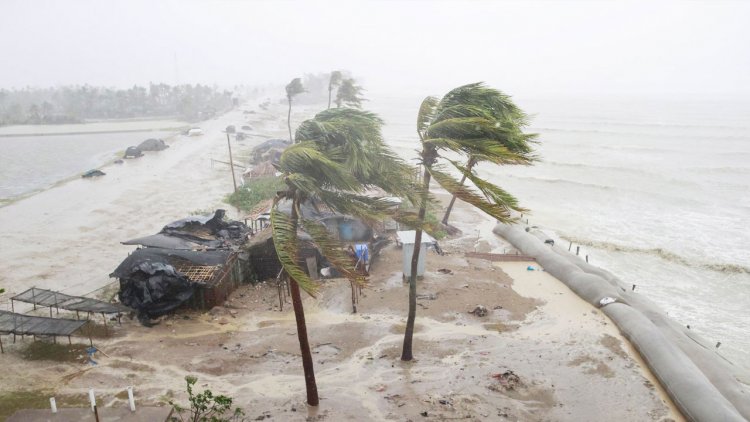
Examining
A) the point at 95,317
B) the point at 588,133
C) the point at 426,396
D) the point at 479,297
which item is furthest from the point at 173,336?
the point at 588,133

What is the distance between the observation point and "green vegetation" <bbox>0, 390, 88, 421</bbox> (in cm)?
927

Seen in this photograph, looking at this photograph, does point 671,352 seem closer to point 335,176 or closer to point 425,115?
point 425,115

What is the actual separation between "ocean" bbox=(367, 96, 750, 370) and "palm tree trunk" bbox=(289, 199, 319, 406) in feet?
26.0

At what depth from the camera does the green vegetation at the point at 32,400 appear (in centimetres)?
927

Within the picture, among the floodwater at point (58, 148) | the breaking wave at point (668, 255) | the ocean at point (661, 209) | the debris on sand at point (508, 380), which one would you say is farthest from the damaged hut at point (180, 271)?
the floodwater at point (58, 148)

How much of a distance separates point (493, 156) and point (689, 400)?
714 cm

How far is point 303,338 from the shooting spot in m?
8.86

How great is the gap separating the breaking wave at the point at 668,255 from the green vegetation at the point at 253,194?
632 inches

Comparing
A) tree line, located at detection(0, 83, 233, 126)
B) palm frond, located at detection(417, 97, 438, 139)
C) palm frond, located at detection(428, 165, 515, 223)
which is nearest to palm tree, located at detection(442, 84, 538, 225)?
palm frond, located at detection(428, 165, 515, 223)

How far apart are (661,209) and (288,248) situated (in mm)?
33457

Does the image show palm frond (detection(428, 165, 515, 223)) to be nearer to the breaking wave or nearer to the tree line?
the breaking wave

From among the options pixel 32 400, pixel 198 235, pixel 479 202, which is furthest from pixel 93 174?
pixel 479 202

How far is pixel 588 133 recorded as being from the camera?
7175 cm

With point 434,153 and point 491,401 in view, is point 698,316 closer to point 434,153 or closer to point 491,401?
point 491,401
